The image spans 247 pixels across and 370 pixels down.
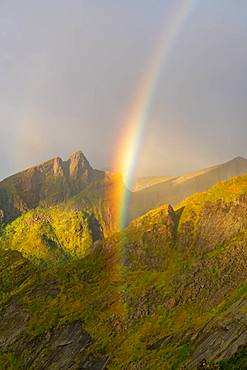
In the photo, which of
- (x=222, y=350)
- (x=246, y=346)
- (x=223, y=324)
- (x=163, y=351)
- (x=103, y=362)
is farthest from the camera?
(x=103, y=362)

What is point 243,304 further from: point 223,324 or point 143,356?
point 143,356

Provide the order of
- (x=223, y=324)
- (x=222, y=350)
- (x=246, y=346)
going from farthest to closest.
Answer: (x=223, y=324) → (x=222, y=350) → (x=246, y=346)

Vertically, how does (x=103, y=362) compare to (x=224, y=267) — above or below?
below

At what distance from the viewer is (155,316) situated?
194 m

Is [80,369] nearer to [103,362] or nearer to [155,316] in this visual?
[103,362]

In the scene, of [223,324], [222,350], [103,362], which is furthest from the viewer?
[103,362]

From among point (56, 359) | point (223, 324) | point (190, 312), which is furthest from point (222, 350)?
point (56, 359)

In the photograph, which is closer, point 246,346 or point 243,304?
point 246,346

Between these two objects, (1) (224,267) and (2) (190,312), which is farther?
(1) (224,267)

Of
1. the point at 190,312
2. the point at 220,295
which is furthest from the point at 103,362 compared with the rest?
the point at 220,295

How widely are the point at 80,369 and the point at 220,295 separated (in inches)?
2650

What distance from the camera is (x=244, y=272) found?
191 metres

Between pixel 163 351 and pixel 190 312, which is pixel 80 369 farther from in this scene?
pixel 190 312

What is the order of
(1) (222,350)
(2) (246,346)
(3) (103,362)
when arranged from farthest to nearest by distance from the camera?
1. (3) (103,362)
2. (1) (222,350)
3. (2) (246,346)
